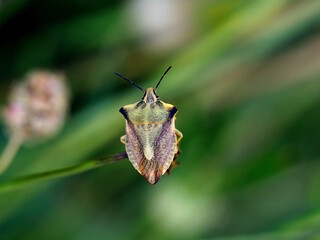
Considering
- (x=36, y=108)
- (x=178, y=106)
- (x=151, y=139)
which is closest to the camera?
(x=151, y=139)

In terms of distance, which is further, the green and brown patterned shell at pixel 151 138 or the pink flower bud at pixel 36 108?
the pink flower bud at pixel 36 108

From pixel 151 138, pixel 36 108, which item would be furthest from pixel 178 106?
pixel 151 138

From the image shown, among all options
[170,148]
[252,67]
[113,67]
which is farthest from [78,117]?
[170,148]

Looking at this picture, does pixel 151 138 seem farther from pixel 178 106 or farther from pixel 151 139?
pixel 178 106

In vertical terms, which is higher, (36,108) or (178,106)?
(178,106)

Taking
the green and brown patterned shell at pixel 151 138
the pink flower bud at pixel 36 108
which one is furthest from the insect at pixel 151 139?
the pink flower bud at pixel 36 108

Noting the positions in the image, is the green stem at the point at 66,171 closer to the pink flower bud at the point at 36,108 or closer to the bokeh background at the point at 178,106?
the pink flower bud at the point at 36,108

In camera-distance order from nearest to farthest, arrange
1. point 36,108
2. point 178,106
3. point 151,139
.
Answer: point 151,139 < point 36,108 < point 178,106

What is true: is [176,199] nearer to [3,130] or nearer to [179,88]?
[179,88]

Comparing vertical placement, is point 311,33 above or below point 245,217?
above
